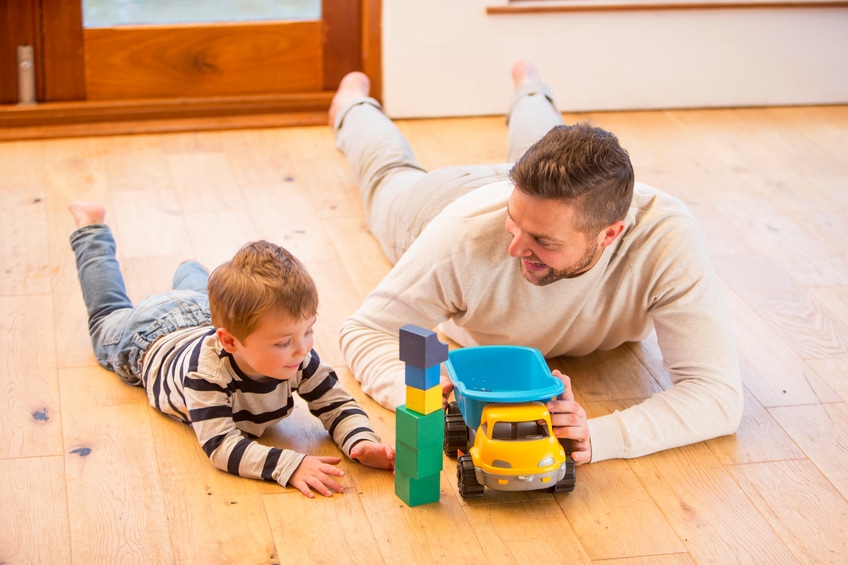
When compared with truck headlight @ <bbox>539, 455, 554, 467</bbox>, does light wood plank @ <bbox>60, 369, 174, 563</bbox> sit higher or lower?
lower

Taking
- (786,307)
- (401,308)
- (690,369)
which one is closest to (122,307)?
(401,308)

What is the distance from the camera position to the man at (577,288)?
5.01 ft

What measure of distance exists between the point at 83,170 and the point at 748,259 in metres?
1.75

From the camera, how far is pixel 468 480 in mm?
1528

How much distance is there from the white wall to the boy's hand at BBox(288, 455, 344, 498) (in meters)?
1.88

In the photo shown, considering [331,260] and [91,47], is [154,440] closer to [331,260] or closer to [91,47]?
[331,260]

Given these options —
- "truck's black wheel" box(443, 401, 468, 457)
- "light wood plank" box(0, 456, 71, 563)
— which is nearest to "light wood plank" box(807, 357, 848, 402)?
"truck's black wheel" box(443, 401, 468, 457)

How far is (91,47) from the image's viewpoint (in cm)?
302

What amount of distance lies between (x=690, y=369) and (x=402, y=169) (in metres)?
0.97

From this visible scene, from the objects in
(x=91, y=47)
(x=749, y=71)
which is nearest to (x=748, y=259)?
(x=749, y=71)

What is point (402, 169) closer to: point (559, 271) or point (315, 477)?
point (559, 271)

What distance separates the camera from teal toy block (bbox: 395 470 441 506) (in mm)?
1514

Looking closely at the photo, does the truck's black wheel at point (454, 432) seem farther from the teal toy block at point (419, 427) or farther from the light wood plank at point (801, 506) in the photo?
the light wood plank at point (801, 506)

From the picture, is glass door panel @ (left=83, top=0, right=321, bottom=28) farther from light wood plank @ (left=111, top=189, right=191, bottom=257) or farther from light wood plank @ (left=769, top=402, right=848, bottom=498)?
light wood plank @ (left=769, top=402, right=848, bottom=498)
